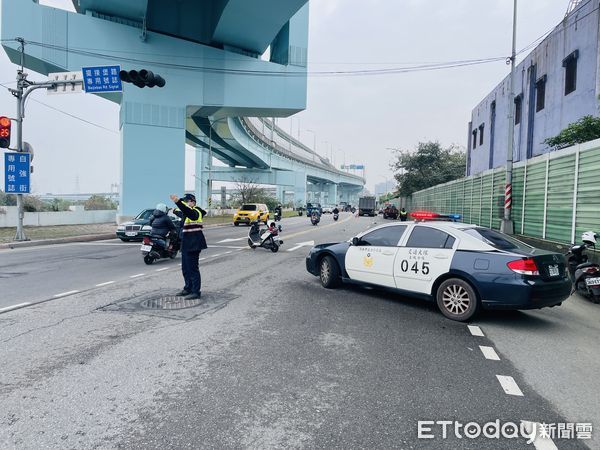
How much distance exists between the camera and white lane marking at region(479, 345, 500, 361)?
4.73m

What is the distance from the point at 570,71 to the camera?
19.2 meters

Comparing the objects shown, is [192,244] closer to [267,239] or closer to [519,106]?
[267,239]

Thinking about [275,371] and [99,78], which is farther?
[99,78]

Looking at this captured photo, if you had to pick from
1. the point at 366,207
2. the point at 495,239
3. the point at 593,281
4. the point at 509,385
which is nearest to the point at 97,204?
the point at 366,207

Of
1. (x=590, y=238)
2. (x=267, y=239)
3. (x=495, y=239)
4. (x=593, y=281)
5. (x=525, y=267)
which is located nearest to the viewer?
(x=525, y=267)

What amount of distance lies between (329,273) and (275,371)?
4.39 metres

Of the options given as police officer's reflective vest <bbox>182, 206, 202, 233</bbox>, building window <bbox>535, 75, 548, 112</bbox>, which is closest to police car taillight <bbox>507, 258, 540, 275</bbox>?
police officer's reflective vest <bbox>182, 206, 202, 233</bbox>

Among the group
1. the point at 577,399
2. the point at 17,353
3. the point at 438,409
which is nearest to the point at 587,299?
the point at 577,399

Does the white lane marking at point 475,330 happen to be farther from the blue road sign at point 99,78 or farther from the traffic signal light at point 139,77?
the blue road sign at point 99,78

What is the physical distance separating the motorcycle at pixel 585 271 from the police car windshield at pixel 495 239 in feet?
7.07

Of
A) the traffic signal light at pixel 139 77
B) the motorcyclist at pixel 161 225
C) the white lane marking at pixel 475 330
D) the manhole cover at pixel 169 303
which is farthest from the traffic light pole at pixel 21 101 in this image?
the white lane marking at pixel 475 330

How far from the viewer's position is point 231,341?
5.07 meters

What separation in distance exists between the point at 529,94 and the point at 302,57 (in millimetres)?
18148

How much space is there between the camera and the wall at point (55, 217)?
2331 cm
